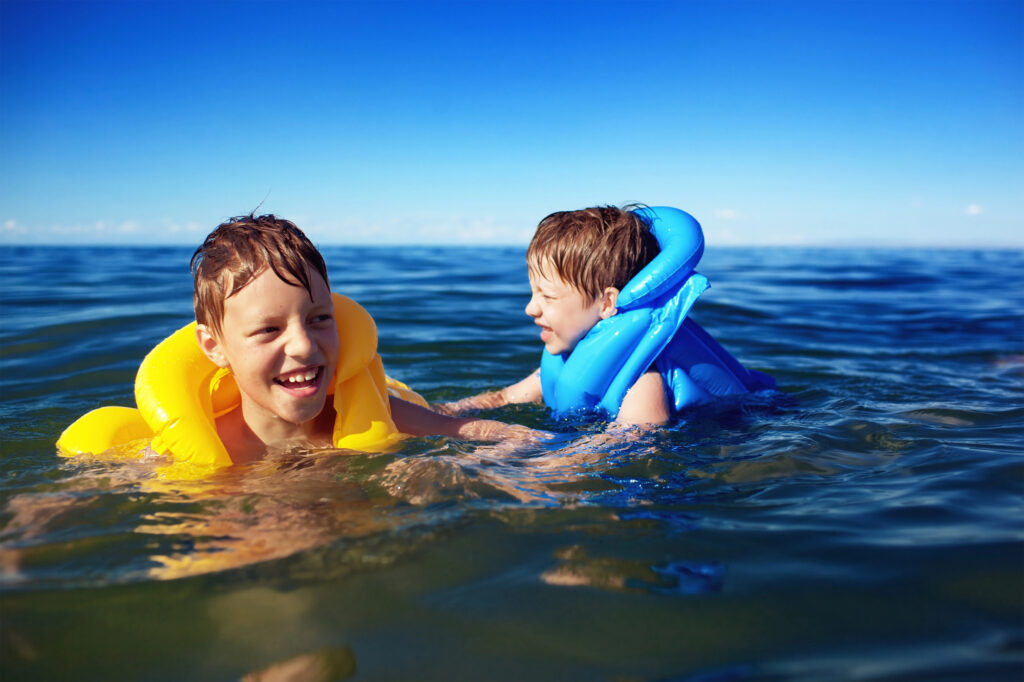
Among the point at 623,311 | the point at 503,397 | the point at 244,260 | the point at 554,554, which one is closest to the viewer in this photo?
the point at 554,554

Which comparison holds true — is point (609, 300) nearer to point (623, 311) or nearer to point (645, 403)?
point (623, 311)

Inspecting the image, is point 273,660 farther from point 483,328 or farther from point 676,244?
point 483,328

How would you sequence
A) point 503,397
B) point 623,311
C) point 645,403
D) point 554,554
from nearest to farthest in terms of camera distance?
point 554,554, point 645,403, point 623,311, point 503,397

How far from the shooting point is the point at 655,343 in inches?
159

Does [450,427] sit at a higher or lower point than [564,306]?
lower

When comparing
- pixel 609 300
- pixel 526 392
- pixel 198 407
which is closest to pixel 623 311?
pixel 609 300

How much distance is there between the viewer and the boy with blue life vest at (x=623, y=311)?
404cm

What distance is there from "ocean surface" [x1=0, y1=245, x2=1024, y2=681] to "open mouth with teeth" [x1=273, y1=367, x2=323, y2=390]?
384 mm

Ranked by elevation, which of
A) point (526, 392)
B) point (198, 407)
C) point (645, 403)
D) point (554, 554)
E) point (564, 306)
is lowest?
point (554, 554)

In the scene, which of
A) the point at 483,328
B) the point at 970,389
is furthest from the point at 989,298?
the point at 483,328

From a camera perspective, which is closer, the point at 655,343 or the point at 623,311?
the point at 655,343

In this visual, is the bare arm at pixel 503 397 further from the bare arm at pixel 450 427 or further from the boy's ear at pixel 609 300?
the boy's ear at pixel 609 300

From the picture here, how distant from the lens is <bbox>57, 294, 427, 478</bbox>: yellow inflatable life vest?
3.15 meters

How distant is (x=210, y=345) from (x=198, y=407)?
0.95 feet
